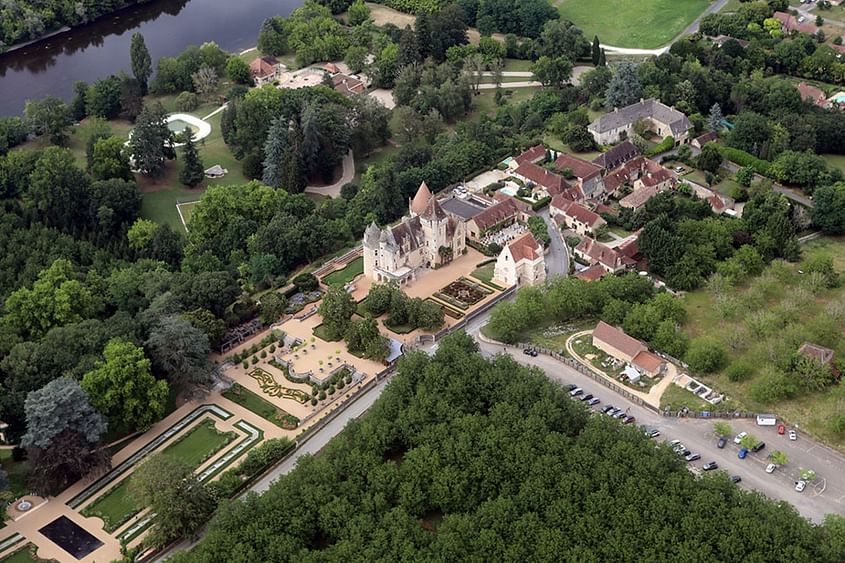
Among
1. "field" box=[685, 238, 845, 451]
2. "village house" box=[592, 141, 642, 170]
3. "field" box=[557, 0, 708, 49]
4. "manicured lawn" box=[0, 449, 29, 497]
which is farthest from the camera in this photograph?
"field" box=[557, 0, 708, 49]

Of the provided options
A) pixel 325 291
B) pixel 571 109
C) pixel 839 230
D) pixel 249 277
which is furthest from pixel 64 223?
pixel 839 230

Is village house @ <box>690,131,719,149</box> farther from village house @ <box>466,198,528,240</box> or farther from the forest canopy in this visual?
the forest canopy

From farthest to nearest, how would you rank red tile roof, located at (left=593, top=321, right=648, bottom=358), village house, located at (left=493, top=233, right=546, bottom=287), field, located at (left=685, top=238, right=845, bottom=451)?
village house, located at (left=493, top=233, right=546, bottom=287) < red tile roof, located at (left=593, top=321, right=648, bottom=358) < field, located at (left=685, top=238, right=845, bottom=451)

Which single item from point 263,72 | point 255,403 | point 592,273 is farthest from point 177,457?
point 263,72

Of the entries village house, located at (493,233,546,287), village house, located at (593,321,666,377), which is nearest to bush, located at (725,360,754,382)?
village house, located at (593,321,666,377)

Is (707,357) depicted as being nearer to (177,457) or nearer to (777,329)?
(777,329)

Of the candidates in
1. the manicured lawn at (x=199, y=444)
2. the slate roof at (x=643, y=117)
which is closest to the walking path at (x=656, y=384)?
the manicured lawn at (x=199, y=444)
